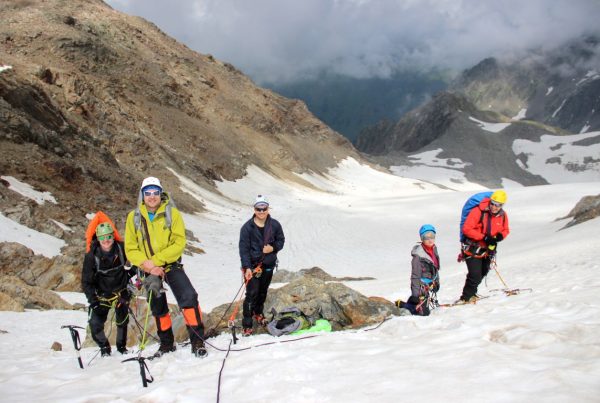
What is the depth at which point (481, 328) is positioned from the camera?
5297mm

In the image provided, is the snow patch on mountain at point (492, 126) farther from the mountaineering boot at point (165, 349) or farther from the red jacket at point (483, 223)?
the mountaineering boot at point (165, 349)

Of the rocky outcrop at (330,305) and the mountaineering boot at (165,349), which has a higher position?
the rocky outcrop at (330,305)

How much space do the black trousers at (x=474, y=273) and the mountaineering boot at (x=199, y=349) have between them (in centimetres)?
454

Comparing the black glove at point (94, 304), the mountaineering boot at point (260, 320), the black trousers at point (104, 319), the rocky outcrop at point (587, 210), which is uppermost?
the rocky outcrop at point (587, 210)

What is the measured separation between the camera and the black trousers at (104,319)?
6.55 m

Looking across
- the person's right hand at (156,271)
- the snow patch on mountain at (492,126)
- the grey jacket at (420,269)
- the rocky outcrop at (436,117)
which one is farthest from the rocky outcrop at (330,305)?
the snow patch on mountain at (492,126)

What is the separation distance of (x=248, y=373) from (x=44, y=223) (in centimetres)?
1453

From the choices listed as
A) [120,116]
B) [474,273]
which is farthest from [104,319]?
[120,116]

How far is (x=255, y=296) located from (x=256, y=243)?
2.69 feet

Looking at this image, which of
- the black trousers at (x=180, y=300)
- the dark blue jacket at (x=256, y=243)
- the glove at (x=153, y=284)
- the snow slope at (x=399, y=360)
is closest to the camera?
the snow slope at (x=399, y=360)

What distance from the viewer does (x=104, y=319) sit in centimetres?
667

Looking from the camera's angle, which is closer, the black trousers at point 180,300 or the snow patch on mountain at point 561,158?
the black trousers at point 180,300

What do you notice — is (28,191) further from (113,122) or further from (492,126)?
(492,126)

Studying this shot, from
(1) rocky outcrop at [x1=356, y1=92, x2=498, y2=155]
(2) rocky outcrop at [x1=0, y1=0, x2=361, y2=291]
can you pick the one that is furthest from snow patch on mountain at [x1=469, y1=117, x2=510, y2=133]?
(2) rocky outcrop at [x1=0, y1=0, x2=361, y2=291]
